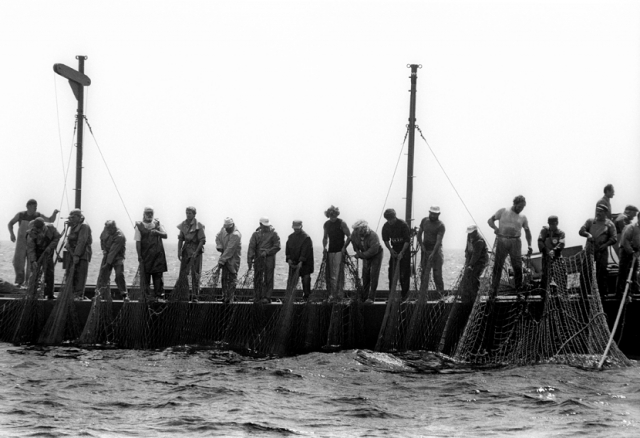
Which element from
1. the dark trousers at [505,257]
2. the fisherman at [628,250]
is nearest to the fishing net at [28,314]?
the dark trousers at [505,257]

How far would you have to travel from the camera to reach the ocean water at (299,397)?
37.9ft

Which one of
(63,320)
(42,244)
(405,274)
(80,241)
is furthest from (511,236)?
(42,244)

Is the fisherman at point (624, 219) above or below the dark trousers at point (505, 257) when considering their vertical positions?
above

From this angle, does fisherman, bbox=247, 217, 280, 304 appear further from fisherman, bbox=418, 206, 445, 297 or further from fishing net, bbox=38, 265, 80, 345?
fishing net, bbox=38, 265, 80, 345

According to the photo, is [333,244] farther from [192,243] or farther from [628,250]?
[628,250]

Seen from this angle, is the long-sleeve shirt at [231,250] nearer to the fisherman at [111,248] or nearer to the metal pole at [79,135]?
the fisherman at [111,248]

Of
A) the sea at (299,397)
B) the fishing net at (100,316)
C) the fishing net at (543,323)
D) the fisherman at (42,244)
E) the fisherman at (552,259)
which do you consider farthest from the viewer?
the fisherman at (42,244)

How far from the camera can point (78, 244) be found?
17922 millimetres

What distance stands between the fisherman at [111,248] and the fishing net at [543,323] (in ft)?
20.4

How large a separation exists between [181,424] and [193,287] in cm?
649

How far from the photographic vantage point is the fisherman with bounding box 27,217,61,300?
1815 cm

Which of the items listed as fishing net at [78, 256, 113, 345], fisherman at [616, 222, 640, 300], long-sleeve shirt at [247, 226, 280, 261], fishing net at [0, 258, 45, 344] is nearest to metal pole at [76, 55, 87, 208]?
fishing net at [0, 258, 45, 344]

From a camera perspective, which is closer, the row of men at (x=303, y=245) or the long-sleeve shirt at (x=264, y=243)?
the row of men at (x=303, y=245)

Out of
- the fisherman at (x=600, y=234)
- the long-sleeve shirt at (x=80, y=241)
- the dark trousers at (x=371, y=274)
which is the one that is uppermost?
the fisherman at (x=600, y=234)
